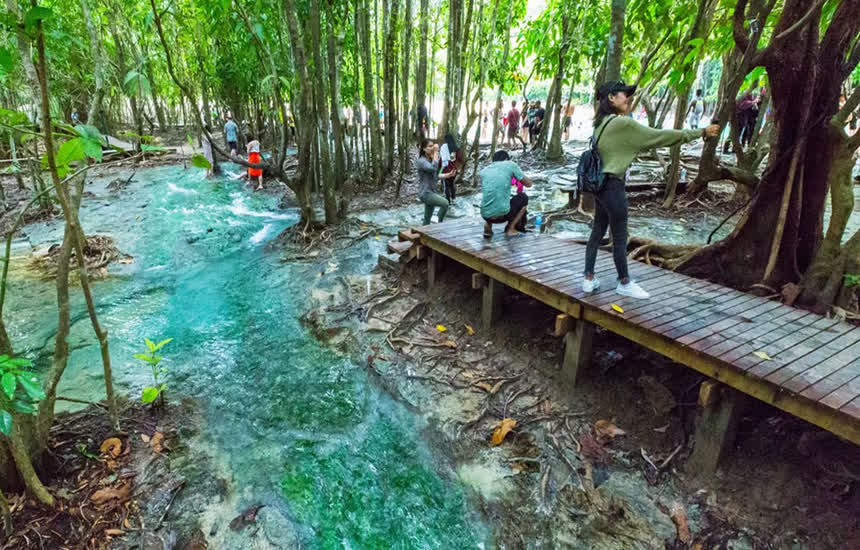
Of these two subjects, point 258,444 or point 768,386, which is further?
point 258,444

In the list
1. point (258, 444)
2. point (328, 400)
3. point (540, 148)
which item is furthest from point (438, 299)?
point (540, 148)

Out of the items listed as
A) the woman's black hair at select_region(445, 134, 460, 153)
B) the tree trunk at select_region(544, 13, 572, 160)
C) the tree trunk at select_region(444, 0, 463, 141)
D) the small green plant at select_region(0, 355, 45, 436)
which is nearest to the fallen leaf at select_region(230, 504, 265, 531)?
the small green plant at select_region(0, 355, 45, 436)

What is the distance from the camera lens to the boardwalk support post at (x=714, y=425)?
330cm

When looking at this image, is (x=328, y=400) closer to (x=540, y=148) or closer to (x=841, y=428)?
(x=841, y=428)

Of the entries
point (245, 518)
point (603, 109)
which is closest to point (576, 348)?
point (603, 109)

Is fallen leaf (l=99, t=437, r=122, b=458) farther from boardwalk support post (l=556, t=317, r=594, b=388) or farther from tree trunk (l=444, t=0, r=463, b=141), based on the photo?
tree trunk (l=444, t=0, r=463, b=141)

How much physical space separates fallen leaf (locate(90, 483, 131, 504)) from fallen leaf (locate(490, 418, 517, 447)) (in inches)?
112

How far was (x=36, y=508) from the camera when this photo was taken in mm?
3164

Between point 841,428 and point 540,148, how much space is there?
A: 15602 mm

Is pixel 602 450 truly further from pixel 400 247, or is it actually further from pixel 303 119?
pixel 303 119

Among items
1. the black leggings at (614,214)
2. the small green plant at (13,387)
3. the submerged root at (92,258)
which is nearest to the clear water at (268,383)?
the submerged root at (92,258)

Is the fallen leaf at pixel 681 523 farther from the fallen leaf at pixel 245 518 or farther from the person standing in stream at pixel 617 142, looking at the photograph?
the fallen leaf at pixel 245 518

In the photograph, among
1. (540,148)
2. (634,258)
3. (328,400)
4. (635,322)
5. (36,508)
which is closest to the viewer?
(36,508)

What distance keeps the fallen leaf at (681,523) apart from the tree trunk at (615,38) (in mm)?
Result: 6306
